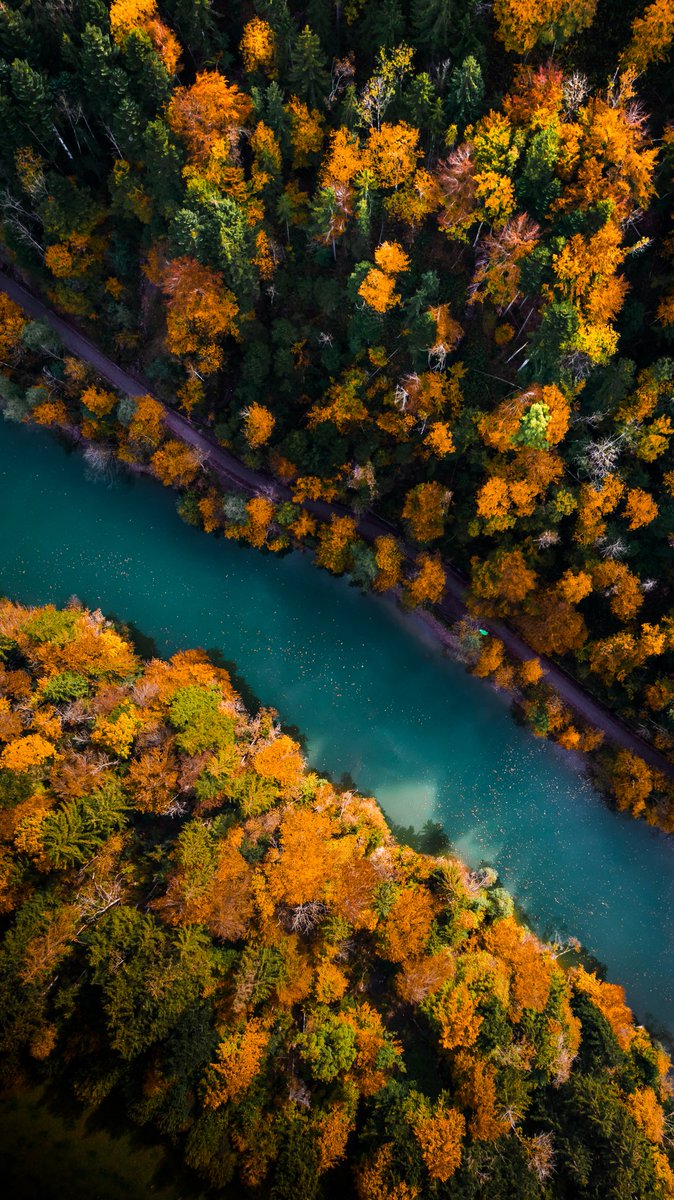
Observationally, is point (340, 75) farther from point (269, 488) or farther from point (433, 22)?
point (269, 488)

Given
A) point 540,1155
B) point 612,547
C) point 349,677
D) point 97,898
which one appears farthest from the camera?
point 349,677

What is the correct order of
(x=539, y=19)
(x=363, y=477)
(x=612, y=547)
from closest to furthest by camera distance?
1. (x=539, y=19)
2. (x=612, y=547)
3. (x=363, y=477)

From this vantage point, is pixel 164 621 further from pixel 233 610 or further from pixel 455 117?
pixel 455 117

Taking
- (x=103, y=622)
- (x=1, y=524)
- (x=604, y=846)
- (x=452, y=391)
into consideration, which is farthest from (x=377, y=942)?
(x=1, y=524)

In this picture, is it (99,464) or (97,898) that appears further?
(99,464)

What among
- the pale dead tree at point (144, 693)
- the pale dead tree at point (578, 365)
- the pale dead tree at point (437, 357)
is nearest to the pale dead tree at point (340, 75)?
the pale dead tree at point (437, 357)

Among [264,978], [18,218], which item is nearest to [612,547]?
[264,978]
